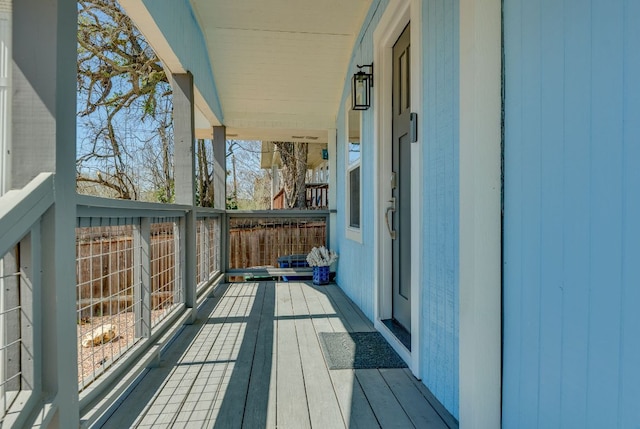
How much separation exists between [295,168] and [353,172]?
5.22 m

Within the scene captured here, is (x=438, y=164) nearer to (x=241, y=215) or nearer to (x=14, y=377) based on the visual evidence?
(x=14, y=377)

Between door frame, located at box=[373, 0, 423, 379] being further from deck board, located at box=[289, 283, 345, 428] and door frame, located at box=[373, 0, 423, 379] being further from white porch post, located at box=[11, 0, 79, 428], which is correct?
white porch post, located at box=[11, 0, 79, 428]

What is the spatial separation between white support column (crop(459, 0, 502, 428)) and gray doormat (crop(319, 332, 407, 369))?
32.5 inches

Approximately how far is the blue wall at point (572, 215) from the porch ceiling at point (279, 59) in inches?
107

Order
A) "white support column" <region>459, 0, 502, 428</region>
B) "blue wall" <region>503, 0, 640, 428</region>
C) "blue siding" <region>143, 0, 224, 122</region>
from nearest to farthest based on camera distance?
"blue wall" <region>503, 0, 640, 428</region>
"white support column" <region>459, 0, 502, 428</region>
"blue siding" <region>143, 0, 224, 122</region>

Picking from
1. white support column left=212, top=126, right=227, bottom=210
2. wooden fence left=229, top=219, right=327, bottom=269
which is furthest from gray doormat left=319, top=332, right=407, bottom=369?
white support column left=212, top=126, right=227, bottom=210

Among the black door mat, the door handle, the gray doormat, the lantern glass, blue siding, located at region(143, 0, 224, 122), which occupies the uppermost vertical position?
blue siding, located at region(143, 0, 224, 122)

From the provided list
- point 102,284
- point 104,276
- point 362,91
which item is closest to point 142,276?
point 102,284

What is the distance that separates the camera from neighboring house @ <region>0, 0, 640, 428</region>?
920 millimetres

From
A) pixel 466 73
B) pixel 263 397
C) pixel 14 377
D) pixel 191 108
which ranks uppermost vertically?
pixel 191 108

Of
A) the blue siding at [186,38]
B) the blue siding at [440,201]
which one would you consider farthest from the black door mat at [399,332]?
the blue siding at [186,38]

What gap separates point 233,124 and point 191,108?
1.88 metres

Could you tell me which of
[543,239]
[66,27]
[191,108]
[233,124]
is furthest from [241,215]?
[543,239]

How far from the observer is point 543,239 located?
117 cm
